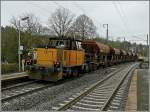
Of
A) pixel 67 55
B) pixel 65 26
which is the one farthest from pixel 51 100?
pixel 65 26

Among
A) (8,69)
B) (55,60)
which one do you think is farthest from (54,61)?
(8,69)

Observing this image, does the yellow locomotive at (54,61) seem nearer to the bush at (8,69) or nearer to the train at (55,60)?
the train at (55,60)

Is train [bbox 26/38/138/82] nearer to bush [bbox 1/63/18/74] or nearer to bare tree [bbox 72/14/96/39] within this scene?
bush [bbox 1/63/18/74]

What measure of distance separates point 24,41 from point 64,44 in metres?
24.7

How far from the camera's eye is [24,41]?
1829 inches

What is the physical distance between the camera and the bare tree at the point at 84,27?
68787 millimetres

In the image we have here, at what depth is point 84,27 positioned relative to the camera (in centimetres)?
7206

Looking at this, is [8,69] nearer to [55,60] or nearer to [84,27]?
[55,60]

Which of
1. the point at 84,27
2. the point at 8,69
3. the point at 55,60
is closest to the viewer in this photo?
the point at 55,60

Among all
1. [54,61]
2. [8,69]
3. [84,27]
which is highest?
[84,27]

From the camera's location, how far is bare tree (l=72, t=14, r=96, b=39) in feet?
226

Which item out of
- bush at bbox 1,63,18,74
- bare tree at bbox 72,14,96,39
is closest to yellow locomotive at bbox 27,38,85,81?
bush at bbox 1,63,18,74

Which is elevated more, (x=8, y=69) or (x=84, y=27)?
(x=84, y=27)

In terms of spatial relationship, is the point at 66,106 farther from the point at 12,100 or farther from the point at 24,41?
the point at 24,41
